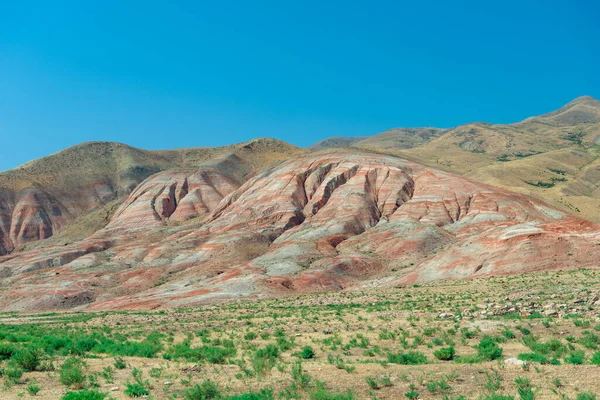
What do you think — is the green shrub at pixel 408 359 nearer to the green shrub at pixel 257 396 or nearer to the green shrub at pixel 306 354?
the green shrub at pixel 306 354

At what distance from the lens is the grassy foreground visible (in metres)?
12.0

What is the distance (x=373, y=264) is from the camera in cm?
6700

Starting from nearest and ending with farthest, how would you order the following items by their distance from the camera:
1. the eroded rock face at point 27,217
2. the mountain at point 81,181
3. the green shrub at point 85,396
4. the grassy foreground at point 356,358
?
the green shrub at point 85,396
the grassy foreground at point 356,358
the eroded rock face at point 27,217
the mountain at point 81,181

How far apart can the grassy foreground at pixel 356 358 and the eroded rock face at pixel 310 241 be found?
83.0 ft

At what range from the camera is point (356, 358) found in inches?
671

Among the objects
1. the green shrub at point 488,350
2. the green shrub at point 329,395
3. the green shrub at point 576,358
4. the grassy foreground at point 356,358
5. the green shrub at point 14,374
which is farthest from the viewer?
the green shrub at point 488,350

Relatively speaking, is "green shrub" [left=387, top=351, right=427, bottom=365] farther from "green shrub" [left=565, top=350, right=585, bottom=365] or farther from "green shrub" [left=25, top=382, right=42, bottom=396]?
"green shrub" [left=25, top=382, right=42, bottom=396]

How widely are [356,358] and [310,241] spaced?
197 feet

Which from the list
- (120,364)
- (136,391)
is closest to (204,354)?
(120,364)

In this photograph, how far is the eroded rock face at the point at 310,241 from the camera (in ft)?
182

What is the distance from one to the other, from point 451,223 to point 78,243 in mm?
Result: 72452

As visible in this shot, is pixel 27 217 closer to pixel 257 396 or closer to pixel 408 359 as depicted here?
pixel 408 359

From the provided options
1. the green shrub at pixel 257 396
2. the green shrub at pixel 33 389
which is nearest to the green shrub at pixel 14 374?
the green shrub at pixel 33 389

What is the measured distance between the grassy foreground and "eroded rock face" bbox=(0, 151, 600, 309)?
25.3 meters
